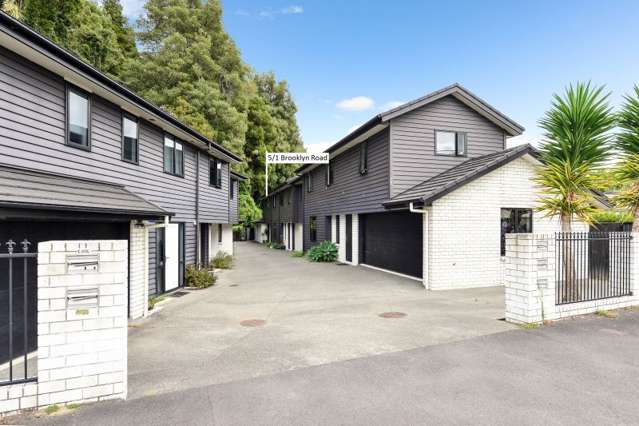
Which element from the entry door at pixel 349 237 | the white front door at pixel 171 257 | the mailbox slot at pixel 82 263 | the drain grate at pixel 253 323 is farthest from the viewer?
the entry door at pixel 349 237

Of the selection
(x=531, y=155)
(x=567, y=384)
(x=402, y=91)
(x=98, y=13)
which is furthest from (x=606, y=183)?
(x=98, y=13)

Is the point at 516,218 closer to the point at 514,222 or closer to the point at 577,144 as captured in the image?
the point at 514,222

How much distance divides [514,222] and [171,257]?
1259cm

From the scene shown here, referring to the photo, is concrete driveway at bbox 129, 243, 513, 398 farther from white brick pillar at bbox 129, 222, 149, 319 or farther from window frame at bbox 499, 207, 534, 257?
window frame at bbox 499, 207, 534, 257

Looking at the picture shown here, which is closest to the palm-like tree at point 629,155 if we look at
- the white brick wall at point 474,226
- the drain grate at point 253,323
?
the white brick wall at point 474,226

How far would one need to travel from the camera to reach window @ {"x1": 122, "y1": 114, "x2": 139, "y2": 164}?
966 cm

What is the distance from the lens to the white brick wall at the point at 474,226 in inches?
477

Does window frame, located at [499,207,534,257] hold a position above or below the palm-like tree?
below

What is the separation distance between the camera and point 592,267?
10078 mm

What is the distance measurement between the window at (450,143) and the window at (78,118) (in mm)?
12354

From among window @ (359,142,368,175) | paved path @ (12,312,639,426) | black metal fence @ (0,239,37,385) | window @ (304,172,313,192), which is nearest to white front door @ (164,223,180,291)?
black metal fence @ (0,239,37,385)

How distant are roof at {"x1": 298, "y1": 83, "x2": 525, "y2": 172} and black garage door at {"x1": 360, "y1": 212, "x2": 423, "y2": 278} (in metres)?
3.91

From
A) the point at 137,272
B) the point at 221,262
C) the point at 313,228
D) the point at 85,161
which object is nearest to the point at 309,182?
the point at 313,228

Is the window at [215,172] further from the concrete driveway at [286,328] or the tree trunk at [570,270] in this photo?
the tree trunk at [570,270]
